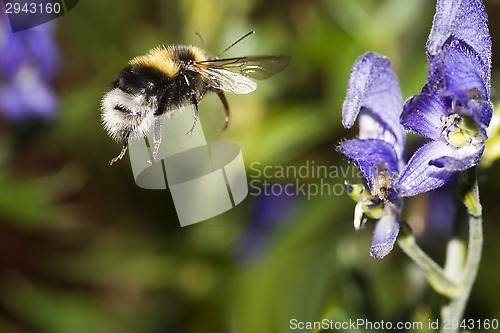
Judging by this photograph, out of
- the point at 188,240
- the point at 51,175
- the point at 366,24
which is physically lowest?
the point at 188,240

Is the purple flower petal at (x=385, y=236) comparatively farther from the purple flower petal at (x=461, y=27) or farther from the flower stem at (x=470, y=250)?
the purple flower petal at (x=461, y=27)

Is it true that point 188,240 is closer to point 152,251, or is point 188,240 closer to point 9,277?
point 152,251

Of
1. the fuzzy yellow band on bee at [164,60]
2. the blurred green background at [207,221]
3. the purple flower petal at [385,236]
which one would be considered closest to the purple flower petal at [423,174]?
the purple flower petal at [385,236]

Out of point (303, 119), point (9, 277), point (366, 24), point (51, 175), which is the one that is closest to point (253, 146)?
point (303, 119)

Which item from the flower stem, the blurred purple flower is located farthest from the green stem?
the blurred purple flower

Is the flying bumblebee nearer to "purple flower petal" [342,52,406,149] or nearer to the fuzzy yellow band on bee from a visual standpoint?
the fuzzy yellow band on bee
